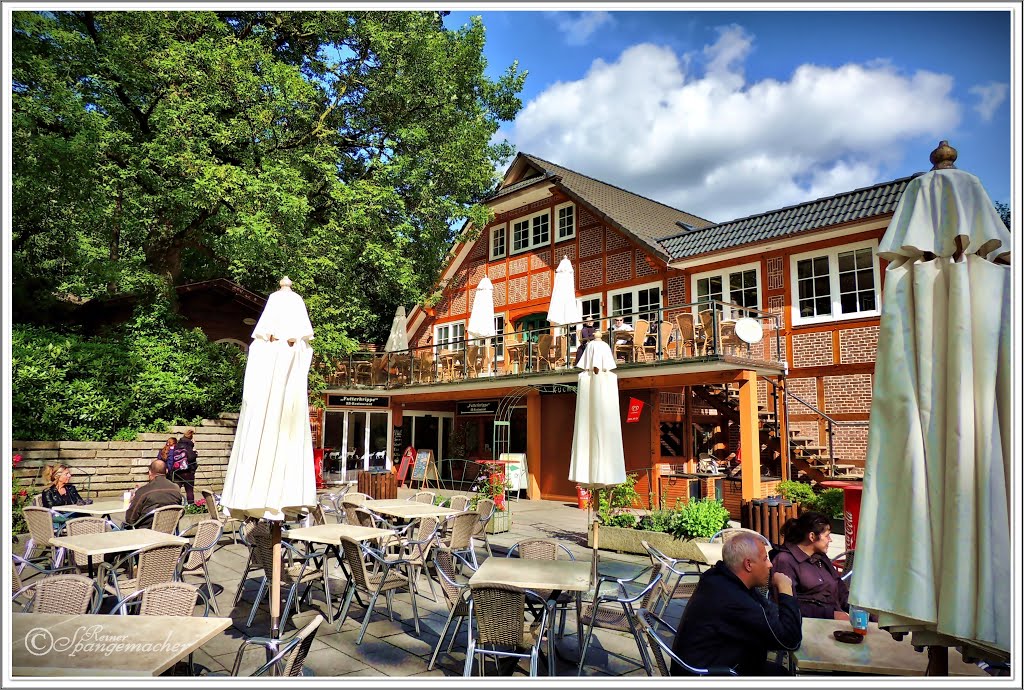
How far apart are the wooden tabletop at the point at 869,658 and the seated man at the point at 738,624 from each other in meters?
0.12

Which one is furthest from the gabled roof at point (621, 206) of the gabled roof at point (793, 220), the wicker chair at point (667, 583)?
the wicker chair at point (667, 583)

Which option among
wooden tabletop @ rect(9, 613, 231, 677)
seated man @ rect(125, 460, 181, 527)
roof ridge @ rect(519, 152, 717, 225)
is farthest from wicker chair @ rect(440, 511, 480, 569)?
roof ridge @ rect(519, 152, 717, 225)

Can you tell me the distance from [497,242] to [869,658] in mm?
18874

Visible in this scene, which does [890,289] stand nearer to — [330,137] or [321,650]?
[321,650]

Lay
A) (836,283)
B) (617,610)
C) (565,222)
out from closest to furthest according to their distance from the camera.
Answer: (617,610) → (836,283) → (565,222)

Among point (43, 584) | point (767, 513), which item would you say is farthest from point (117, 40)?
point (767, 513)

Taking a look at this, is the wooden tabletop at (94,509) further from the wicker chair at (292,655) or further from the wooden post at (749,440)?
the wooden post at (749,440)

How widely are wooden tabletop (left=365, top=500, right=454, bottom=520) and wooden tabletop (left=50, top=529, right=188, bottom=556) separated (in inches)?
102

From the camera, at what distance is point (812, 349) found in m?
14.2

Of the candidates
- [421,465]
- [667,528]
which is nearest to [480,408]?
[421,465]

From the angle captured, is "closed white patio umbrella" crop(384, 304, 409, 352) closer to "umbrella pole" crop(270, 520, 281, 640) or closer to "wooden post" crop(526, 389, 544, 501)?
"wooden post" crop(526, 389, 544, 501)

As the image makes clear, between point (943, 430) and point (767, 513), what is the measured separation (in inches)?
273

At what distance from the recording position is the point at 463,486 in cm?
1977

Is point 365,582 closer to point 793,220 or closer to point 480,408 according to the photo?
point 793,220
